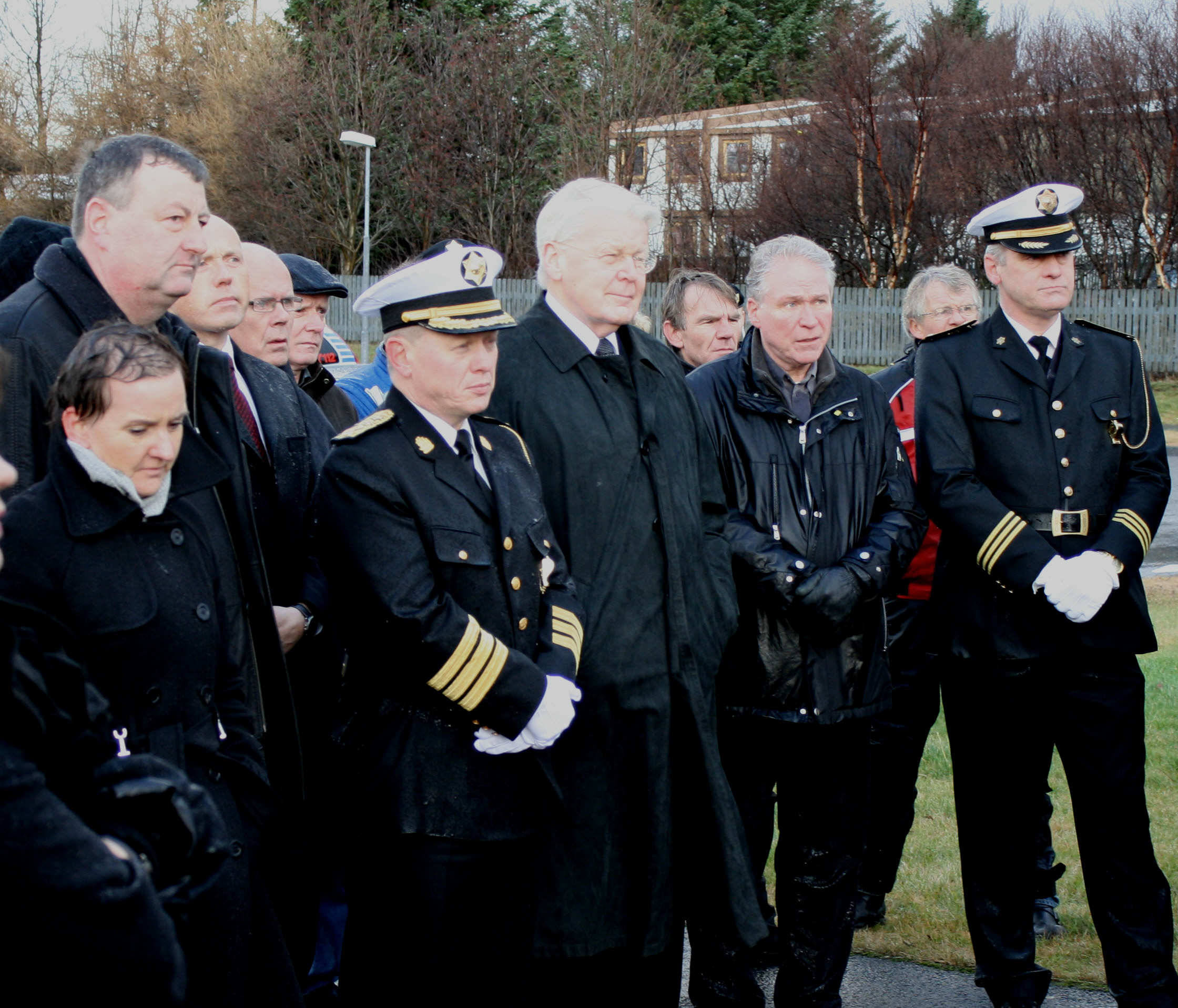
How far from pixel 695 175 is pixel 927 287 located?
102 ft

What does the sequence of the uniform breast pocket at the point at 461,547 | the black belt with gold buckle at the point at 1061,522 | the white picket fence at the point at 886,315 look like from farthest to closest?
the white picket fence at the point at 886,315 < the black belt with gold buckle at the point at 1061,522 < the uniform breast pocket at the point at 461,547

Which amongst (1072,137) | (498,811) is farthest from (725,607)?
(1072,137)

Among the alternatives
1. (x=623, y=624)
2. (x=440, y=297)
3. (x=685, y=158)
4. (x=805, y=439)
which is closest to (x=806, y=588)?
(x=805, y=439)

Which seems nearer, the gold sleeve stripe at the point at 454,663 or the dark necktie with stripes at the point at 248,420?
the gold sleeve stripe at the point at 454,663

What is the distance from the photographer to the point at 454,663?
3.08m

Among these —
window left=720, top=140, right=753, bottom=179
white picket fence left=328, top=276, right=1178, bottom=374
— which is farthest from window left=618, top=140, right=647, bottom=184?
white picket fence left=328, top=276, right=1178, bottom=374

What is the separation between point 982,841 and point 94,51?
49778 mm

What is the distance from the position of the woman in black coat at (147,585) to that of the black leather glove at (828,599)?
1746mm

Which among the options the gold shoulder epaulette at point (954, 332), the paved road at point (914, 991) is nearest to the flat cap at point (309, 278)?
the gold shoulder epaulette at point (954, 332)

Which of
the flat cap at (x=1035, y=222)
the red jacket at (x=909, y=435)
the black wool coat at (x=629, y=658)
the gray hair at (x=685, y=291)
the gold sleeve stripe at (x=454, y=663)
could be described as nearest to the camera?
the gold sleeve stripe at (x=454, y=663)

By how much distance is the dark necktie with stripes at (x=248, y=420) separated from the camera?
12.8 ft

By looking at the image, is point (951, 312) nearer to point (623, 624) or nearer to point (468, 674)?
point (623, 624)

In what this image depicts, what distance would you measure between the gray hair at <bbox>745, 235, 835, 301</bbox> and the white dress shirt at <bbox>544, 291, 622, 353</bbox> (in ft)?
2.52

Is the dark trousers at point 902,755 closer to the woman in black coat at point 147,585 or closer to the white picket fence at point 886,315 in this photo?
the woman in black coat at point 147,585
